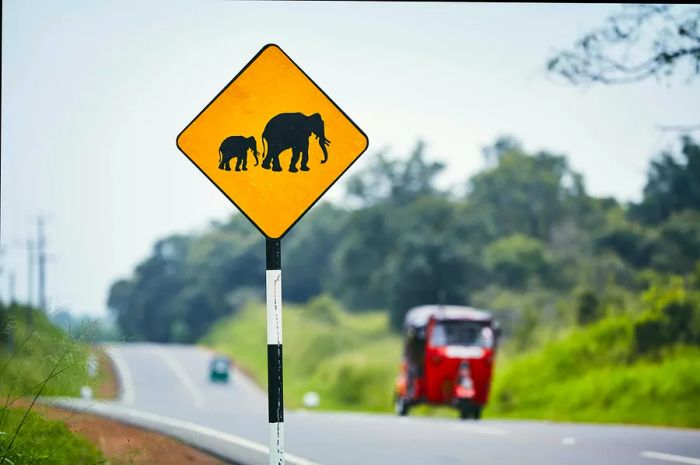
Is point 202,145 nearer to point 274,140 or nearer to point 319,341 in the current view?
point 274,140

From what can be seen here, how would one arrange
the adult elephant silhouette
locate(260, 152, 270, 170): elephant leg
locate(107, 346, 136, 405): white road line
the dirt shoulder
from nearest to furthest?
the adult elephant silhouette, locate(260, 152, 270, 170): elephant leg, the dirt shoulder, locate(107, 346, 136, 405): white road line

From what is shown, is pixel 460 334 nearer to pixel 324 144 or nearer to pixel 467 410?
pixel 467 410

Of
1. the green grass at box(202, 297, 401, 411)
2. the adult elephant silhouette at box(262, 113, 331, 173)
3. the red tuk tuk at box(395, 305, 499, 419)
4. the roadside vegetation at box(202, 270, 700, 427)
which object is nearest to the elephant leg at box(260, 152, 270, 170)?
the adult elephant silhouette at box(262, 113, 331, 173)

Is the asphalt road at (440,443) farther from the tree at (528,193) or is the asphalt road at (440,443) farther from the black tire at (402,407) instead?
the tree at (528,193)

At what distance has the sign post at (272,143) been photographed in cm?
791

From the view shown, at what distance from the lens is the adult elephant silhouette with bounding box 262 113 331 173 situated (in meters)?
7.85

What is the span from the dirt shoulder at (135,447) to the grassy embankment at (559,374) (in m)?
11.5

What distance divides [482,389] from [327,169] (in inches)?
809

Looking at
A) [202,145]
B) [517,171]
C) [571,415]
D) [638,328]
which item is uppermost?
[517,171]

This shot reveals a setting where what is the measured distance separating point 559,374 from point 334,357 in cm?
2754

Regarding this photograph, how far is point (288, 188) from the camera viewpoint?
7965 millimetres

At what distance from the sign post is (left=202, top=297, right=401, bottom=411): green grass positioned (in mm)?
42666

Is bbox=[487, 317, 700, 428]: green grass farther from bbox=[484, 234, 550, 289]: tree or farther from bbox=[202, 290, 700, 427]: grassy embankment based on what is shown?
bbox=[484, 234, 550, 289]: tree

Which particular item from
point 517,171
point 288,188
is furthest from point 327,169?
point 517,171
